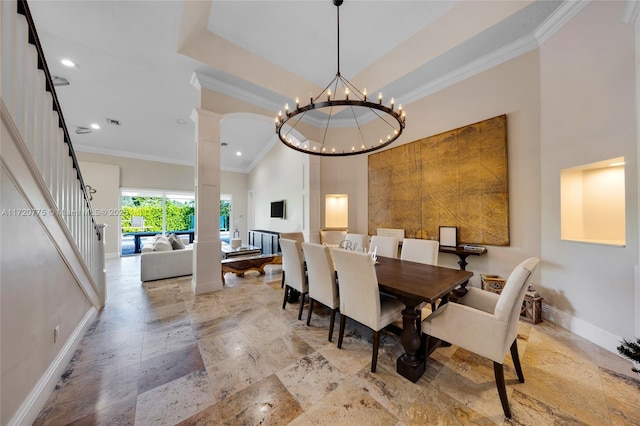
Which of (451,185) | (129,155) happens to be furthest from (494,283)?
(129,155)

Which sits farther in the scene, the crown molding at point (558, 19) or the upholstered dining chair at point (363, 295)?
the crown molding at point (558, 19)

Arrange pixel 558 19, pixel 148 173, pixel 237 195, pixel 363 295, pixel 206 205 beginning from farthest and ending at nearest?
pixel 237 195, pixel 148 173, pixel 206 205, pixel 558 19, pixel 363 295

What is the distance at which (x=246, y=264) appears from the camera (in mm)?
4156

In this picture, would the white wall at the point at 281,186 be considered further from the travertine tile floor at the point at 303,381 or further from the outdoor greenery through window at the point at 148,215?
the travertine tile floor at the point at 303,381

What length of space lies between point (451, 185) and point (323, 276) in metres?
2.56

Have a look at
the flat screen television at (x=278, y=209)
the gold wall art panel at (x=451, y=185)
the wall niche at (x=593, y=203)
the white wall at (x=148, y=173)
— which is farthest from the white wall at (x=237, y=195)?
the wall niche at (x=593, y=203)

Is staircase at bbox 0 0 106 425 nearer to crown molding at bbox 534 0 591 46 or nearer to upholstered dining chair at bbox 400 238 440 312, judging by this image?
upholstered dining chair at bbox 400 238 440 312

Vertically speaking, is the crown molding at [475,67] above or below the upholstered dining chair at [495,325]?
above

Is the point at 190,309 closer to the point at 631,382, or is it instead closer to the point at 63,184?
the point at 63,184

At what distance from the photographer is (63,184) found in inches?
77.5

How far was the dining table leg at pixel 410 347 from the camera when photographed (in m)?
1.63

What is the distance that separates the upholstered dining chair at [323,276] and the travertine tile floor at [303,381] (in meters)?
0.37

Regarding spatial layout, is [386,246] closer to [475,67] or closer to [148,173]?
[475,67]

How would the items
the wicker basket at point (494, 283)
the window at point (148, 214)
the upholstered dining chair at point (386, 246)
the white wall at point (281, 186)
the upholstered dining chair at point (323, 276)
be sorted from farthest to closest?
the window at point (148, 214) → the white wall at point (281, 186) → the upholstered dining chair at point (386, 246) → the wicker basket at point (494, 283) → the upholstered dining chair at point (323, 276)
